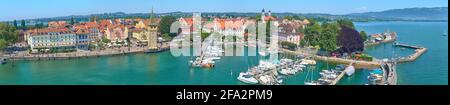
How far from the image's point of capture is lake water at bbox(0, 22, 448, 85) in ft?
18.2

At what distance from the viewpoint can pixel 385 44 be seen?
1077 cm

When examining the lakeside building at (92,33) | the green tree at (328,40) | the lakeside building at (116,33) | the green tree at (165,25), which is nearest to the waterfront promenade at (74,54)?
the lakeside building at (92,33)

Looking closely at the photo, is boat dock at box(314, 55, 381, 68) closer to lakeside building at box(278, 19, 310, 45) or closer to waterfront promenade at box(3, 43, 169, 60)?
lakeside building at box(278, 19, 310, 45)

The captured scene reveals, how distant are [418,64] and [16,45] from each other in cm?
757

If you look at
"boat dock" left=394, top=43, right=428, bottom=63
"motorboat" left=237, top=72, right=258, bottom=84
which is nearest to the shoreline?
"motorboat" left=237, top=72, right=258, bottom=84

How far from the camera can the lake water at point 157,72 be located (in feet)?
18.2

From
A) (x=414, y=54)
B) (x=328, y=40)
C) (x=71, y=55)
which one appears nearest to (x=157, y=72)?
(x=71, y=55)

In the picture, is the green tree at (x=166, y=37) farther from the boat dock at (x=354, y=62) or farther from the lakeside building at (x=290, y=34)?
the boat dock at (x=354, y=62)

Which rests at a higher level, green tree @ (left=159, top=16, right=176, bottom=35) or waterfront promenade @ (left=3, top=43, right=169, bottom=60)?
green tree @ (left=159, top=16, right=176, bottom=35)

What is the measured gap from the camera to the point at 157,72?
6.42 m

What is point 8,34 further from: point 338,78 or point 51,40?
point 338,78
